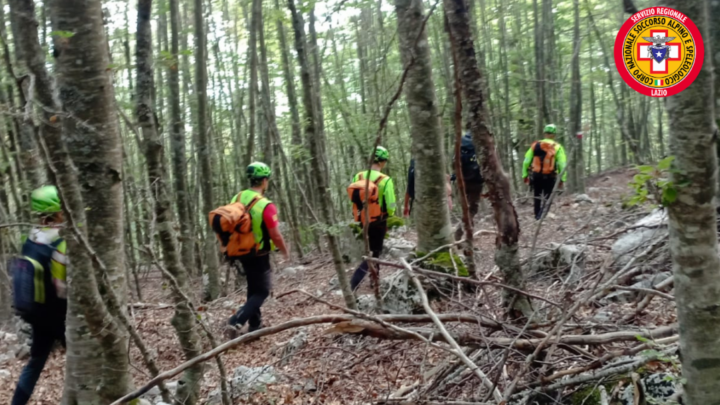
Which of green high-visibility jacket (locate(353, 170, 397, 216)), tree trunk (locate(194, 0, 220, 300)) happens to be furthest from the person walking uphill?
tree trunk (locate(194, 0, 220, 300))

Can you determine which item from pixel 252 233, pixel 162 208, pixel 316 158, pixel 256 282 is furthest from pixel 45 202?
pixel 256 282

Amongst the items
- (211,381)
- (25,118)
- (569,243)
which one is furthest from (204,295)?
(25,118)

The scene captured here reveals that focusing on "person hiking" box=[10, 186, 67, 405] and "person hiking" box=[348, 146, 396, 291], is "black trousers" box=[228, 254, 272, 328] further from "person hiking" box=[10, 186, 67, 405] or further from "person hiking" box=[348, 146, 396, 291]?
"person hiking" box=[10, 186, 67, 405]

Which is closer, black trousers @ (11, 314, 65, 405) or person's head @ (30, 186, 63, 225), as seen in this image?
person's head @ (30, 186, 63, 225)

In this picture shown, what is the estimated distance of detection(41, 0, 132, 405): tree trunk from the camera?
3.02m

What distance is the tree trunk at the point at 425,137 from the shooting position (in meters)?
5.61

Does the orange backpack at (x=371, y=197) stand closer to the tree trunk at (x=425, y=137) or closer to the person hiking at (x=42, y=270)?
the tree trunk at (x=425, y=137)

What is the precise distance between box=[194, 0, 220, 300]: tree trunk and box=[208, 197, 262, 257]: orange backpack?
2445mm

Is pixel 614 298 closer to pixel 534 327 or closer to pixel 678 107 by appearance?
pixel 534 327

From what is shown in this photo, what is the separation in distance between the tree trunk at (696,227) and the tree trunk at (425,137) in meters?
3.67

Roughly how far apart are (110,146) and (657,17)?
2.85 metres

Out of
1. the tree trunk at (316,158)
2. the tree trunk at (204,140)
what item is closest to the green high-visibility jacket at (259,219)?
the tree trunk at (316,158)

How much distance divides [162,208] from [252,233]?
2230mm

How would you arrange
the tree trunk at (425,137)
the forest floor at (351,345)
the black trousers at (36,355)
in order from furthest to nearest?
the tree trunk at (425,137)
the black trousers at (36,355)
the forest floor at (351,345)
